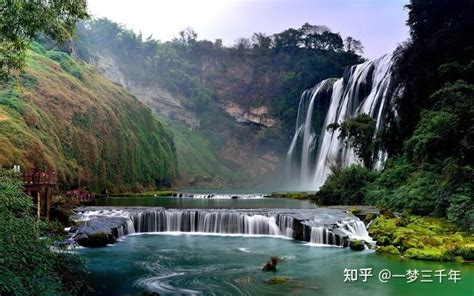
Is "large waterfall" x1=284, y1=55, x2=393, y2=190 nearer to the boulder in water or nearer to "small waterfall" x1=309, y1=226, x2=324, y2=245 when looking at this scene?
"small waterfall" x1=309, y1=226, x2=324, y2=245

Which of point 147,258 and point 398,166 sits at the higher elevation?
point 398,166

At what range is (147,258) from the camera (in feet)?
51.3

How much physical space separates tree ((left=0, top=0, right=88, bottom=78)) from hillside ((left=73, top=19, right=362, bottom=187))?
61332 mm

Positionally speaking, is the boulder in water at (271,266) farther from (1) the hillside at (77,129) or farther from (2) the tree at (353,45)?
(2) the tree at (353,45)

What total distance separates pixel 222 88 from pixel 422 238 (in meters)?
71.7

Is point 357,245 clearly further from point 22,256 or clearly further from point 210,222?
point 22,256

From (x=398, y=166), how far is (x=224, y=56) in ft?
221

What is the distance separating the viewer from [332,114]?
46.9m

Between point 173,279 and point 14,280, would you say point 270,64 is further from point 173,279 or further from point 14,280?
point 14,280

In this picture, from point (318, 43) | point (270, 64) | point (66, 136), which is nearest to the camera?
point (66, 136)

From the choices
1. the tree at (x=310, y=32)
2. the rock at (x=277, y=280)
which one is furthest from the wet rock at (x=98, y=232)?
the tree at (x=310, y=32)

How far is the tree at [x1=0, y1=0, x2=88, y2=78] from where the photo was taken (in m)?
9.74

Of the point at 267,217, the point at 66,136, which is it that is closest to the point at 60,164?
the point at 66,136

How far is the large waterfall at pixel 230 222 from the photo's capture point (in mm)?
19016
